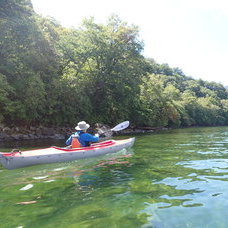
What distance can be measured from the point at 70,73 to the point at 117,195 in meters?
22.0

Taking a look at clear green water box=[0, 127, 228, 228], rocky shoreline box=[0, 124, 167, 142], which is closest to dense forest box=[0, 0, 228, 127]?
rocky shoreline box=[0, 124, 167, 142]

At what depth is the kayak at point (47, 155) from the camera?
754cm

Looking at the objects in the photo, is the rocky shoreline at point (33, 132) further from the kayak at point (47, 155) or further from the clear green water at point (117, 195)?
the clear green water at point (117, 195)

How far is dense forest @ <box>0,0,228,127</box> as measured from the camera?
18.1m

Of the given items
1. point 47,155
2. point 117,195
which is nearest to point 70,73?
point 47,155

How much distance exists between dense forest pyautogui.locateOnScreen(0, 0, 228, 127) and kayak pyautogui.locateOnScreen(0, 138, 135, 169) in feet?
29.5

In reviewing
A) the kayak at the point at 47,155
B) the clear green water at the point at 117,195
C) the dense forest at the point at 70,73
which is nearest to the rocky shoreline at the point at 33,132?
the dense forest at the point at 70,73

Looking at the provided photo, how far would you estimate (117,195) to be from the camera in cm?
508

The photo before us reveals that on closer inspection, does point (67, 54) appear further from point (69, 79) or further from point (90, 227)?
point (90, 227)

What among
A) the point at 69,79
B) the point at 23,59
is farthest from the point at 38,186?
the point at 69,79

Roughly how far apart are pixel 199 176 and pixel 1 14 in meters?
17.0

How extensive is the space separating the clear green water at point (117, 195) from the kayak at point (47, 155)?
0.23 metres

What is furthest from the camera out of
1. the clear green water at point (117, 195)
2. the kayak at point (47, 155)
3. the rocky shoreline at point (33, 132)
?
the rocky shoreline at point (33, 132)

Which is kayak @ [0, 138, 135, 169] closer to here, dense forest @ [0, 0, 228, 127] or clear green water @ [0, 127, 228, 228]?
clear green water @ [0, 127, 228, 228]
